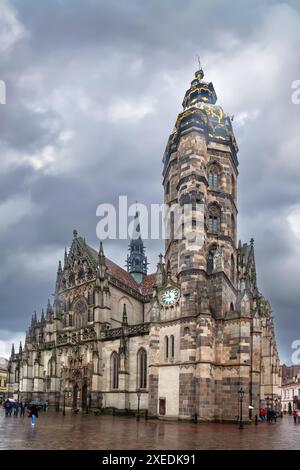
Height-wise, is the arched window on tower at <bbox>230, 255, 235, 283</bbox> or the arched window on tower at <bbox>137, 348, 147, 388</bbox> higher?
the arched window on tower at <bbox>230, 255, 235, 283</bbox>

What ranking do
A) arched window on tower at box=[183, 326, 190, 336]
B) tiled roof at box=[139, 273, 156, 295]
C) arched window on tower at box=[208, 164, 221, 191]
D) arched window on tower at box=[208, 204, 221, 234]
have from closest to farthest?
arched window on tower at box=[183, 326, 190, 336] → arched window on tower at box=[208, 204, 221, 234] → arched window on tower at box=[208, 164, 221, 191] → tiled roof at box=[139, 273, 156, 295]

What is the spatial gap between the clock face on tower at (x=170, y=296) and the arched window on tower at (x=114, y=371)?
11.0 m

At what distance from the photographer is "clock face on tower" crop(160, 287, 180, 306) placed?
42.2 metres

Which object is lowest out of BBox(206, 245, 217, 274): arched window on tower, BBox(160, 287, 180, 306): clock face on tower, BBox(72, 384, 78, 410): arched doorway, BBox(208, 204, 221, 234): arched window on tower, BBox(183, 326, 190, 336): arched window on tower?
BBox(72, 384, 78, 410): arched doorway

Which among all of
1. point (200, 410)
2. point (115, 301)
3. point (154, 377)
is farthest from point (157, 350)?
point (115, 301)

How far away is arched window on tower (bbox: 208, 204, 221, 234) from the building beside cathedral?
10 centimetres

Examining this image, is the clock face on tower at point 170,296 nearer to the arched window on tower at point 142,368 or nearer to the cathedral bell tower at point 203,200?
the cathedral bell tower at point 203,200

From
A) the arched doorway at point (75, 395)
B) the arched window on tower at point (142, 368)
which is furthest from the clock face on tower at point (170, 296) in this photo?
the arched doorway at point (75, 395)

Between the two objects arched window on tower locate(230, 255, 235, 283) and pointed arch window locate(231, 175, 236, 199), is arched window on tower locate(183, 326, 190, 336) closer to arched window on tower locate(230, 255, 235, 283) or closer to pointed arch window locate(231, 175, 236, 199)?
arched window on tower locate(230, 255, 235, 283)

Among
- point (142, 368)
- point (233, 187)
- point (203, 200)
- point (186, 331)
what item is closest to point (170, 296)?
point (186, 331)

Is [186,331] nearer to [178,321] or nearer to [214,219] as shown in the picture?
[178,321]

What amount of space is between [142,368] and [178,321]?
8.90m

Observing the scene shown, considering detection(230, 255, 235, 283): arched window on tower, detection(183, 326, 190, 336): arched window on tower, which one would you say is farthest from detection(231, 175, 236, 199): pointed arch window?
detection(183, 326, 190, 336): arched window on tower
